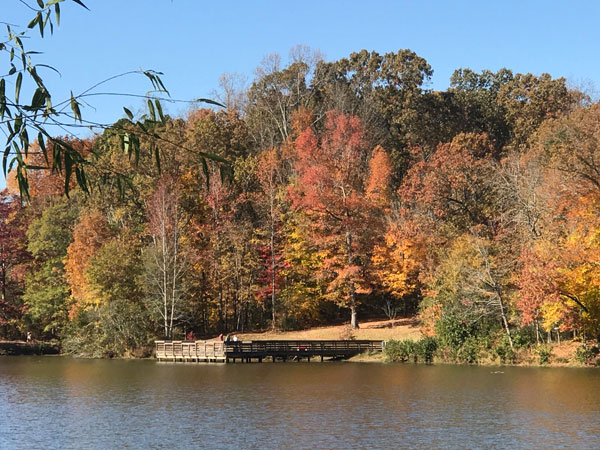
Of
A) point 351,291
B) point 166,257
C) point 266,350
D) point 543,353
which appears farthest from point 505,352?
point 166,257

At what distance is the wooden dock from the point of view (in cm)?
4831

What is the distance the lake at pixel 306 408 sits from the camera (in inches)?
838


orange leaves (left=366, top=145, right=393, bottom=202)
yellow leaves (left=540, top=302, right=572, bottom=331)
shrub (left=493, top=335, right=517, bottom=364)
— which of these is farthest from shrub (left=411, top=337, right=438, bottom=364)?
Result: orange leaves (left=366, top=145, right=393, bottom=202)

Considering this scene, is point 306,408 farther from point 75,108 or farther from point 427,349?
point 75,108

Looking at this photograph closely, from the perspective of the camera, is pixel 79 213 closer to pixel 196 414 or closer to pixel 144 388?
pixel 144 388

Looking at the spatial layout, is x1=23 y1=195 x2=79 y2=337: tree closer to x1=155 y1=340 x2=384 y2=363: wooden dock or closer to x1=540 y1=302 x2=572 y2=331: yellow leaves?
x1=155 y1=340 x2=384 y2=363: wooden dock

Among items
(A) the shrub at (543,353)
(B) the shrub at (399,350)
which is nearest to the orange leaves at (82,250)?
(B) the shrub at (399,350)

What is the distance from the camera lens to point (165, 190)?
58312 millimetres

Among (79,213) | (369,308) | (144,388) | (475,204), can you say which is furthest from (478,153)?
(144,388)

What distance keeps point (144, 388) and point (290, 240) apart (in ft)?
89.1

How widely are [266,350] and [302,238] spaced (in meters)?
13.0

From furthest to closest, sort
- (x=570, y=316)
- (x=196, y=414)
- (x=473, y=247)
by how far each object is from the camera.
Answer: (x=473, y=247) → (x=570, y=316) → (x=196, y=414)

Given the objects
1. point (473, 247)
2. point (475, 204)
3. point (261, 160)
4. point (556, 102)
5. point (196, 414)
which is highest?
point (556, 102)

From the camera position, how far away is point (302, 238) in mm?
58969
